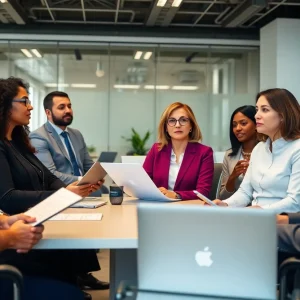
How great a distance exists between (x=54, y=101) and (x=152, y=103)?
5.21 metres

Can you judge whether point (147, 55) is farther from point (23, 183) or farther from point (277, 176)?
point (277, 176)

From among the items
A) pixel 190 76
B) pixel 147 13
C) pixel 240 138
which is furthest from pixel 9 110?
pixel 190 76

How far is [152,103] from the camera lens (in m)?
9.77

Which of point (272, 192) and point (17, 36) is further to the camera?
point (17, 36)

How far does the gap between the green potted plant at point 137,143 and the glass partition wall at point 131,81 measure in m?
0.08

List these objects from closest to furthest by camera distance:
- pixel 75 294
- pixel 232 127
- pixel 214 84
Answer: pixel 75 294 < pixel 232 127 < pixel 214 84

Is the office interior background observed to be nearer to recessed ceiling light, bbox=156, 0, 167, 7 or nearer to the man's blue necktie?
recessed ceiling light, bbox=156, 0, 167, 7

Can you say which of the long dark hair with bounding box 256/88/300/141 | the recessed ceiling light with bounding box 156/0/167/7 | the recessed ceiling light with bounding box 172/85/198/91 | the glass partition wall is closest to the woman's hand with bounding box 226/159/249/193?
the long dark hair with bounding box 256/88/300/141

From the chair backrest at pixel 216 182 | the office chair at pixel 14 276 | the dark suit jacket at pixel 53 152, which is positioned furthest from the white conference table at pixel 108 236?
the dark suit jacket at pixel 53 152

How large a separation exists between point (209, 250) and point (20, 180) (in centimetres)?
145

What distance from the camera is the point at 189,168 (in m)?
3.26

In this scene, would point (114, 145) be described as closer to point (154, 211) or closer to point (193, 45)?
point (193, 45)

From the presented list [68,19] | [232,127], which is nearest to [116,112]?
[68,19]

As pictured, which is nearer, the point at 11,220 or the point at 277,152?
the point at 11,220
